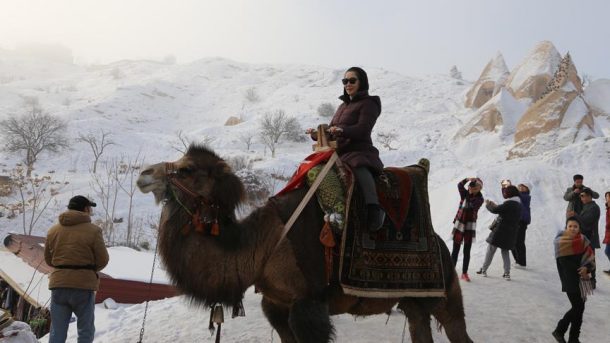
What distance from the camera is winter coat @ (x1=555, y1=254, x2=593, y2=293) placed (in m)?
5.79

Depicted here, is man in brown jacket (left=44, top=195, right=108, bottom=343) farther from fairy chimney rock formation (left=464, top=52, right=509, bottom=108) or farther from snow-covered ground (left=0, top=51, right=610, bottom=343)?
fairy chimney rock formation (left=464, top=52, right=509, bottom=108)

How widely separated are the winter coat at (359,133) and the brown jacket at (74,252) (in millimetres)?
3204

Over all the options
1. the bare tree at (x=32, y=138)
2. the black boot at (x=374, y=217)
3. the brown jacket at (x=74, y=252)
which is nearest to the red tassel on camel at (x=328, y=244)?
the black boot at (x=374, y=217)

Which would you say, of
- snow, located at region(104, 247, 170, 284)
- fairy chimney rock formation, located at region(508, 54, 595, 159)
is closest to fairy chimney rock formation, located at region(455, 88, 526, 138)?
fairy chimney rock formation, located at region(508, 54, 595, 159)

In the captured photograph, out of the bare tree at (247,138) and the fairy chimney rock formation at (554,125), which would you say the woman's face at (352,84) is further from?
the bare tree at (247,138)

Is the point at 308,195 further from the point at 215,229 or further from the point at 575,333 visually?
the point at 575,333

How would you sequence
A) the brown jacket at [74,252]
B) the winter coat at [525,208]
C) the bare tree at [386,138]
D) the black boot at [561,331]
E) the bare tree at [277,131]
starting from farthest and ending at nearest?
the bare tree at [277,131], the bare tree at [386,138], the winter coat at [525,208], the black boot at [561,331], the brown jacket at [74,252]

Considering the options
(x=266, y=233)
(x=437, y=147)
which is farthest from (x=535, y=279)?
(x=437, y=147)

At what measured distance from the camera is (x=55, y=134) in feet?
137

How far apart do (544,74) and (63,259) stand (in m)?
44.8

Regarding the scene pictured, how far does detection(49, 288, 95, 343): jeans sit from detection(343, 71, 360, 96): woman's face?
3.78 m

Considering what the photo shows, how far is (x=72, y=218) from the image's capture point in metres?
5.17

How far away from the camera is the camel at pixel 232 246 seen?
10.4 feet

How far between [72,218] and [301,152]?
126ft
